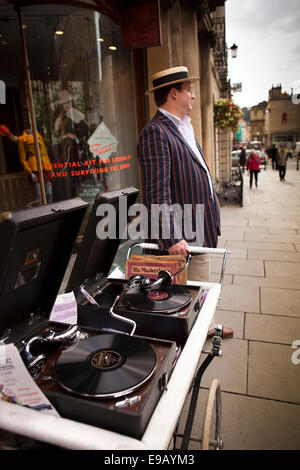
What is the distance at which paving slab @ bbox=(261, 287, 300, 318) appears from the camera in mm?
3858

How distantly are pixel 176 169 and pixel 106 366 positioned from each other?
1.61m

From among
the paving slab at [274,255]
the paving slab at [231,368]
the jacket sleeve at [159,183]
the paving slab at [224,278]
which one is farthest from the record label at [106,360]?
the paving slab at [274,255]

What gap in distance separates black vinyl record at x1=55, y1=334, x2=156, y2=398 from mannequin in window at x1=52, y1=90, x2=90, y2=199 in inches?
174

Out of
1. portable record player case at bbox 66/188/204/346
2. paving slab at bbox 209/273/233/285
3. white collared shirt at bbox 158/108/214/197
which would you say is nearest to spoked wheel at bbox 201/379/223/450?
portable record player case at bbox 66/188/204/346

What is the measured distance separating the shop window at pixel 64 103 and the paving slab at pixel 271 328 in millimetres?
3369

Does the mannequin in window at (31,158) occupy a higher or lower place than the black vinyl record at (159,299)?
higher

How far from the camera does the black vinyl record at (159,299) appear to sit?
144 centimetres

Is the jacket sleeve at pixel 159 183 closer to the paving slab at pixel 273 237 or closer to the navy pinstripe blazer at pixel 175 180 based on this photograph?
the navy pinstripe blazer at pixel 175 180

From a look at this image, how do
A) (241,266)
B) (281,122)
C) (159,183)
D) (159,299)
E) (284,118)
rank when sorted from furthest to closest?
(281,122)
(284,118)
(241,266)
(159,183)
(159,299)

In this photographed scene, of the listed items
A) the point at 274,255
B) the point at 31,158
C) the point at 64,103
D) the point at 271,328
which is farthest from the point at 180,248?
the point at 274,255

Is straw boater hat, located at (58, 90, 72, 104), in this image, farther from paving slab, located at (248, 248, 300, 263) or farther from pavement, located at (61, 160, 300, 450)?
paving slab, located at (248, 248, 300, 263)

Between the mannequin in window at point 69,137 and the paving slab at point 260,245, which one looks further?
the paving slab at point 260,245

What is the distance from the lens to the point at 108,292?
1761 mm

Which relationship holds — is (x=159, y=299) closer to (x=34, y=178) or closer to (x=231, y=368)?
(x=231, y=368)
